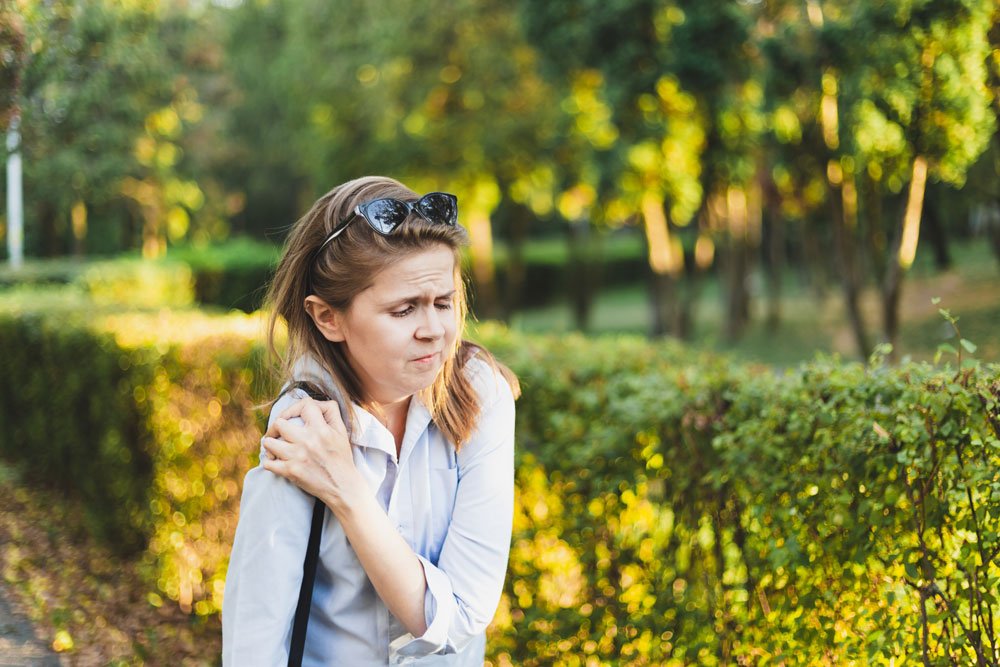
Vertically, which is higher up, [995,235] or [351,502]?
[995,235]

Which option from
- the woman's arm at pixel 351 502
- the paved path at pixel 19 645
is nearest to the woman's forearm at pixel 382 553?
the woman's arm at pixel 351 502

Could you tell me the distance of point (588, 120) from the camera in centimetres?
2222

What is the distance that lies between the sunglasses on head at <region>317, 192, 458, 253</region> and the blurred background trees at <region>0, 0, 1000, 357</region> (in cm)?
402

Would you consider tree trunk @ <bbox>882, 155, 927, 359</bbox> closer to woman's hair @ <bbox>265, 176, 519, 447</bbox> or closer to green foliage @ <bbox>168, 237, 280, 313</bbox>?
woman's hair @ <bbox>265, 176, 519, 447</bbox>

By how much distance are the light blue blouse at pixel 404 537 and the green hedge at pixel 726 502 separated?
1.14 metres

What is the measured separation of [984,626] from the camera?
249 cm

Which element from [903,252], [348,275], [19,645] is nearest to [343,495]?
[348,275]

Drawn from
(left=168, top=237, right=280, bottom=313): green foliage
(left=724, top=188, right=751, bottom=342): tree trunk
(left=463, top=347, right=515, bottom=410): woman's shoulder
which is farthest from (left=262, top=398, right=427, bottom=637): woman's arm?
(left=168, top=237, right=280, bottom=313): green foliage

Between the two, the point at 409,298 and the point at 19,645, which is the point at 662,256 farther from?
the point at 409,298

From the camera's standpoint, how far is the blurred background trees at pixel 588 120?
9297mm

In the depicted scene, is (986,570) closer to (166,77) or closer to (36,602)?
(36,602)

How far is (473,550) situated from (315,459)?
1.40 ft

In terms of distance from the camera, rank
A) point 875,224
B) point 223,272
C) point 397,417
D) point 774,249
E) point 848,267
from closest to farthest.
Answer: point 397,417
point 875,224
point 848,267
point 774,249
point 223,272

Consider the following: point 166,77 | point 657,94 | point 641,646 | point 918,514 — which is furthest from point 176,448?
point 657,94
